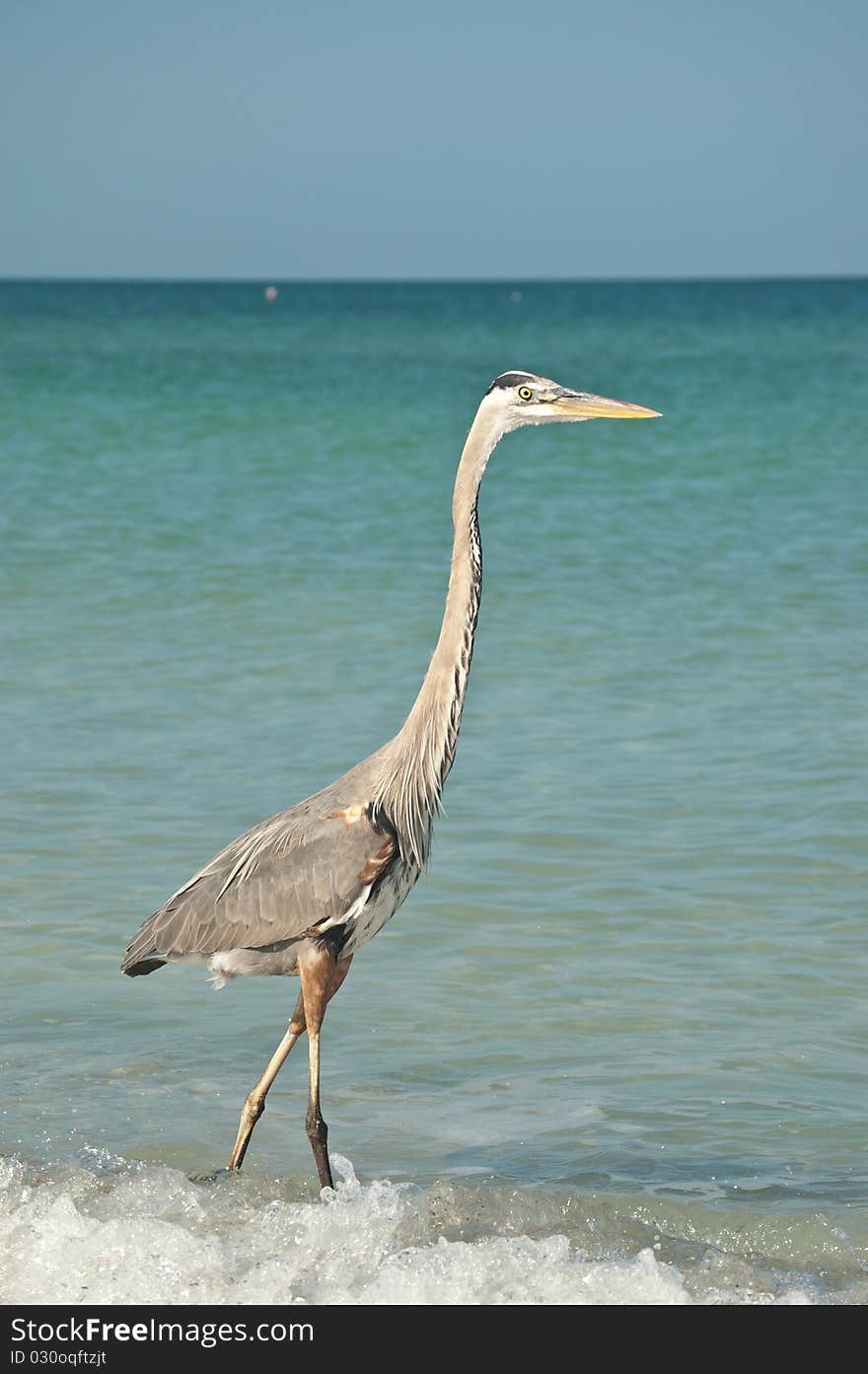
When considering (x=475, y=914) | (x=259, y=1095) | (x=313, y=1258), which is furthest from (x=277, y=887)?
(x=475, y=914)

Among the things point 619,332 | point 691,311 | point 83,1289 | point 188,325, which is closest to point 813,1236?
point 83,1289

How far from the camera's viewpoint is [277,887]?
203 inches

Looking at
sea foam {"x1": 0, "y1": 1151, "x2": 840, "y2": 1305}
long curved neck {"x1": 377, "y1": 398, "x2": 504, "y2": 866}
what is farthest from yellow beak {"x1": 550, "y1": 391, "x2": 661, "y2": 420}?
sea foam {"x1": 0, "y1": 1151, "x2": 840, "y2": 1305}

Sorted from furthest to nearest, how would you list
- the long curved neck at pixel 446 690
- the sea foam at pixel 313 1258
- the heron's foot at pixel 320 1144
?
1. the long curved neck at pixel 446 690
2. the heron's foot at pixel 320 1144
3. the sea foam at pixel 313 1258

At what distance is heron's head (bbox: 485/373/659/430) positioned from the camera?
5148 mm

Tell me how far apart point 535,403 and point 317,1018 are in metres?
1.78

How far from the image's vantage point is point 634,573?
1428cm

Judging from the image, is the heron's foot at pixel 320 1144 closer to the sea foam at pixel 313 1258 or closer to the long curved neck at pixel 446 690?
the sea foam at pixel 313 1258

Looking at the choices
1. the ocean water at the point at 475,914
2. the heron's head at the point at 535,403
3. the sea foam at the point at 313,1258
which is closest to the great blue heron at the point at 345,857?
the heron's head at the point at 535,403

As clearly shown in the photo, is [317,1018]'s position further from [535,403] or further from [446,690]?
[535,403]

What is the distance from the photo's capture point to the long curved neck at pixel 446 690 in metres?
5.09

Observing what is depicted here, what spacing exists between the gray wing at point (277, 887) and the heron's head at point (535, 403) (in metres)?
1.18

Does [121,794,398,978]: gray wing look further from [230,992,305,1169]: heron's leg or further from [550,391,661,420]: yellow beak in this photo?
[550,391,661,420]: yellow beak

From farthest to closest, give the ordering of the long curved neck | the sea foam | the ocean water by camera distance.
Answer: the long curved neck, the ocean water, the sea foam
